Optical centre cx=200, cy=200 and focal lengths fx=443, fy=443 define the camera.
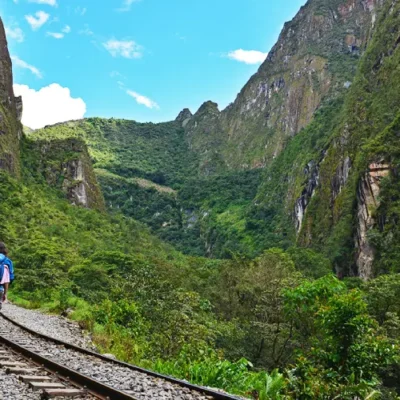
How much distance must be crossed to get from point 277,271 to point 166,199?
140 meters

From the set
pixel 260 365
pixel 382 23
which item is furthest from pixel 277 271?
pixel 382 23

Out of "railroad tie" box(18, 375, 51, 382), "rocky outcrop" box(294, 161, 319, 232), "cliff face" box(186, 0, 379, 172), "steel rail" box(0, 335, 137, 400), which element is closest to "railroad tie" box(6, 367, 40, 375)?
"steel rail" box(0, 335, 137, 400)

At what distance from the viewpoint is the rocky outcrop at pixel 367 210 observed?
5385 centimetres

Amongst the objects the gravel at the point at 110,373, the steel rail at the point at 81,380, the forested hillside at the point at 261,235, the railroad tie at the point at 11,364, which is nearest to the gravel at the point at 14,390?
the steel rail at the point at 81,380

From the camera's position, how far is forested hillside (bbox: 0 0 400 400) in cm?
827

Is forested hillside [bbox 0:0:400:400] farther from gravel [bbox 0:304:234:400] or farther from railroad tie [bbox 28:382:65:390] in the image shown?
railroad tie [bbox 28:382:65:390]

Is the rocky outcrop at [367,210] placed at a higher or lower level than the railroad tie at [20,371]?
higher

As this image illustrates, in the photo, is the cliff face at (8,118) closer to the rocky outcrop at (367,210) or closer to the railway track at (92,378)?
the rocky outcrop at (367,210)

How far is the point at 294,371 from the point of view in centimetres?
748

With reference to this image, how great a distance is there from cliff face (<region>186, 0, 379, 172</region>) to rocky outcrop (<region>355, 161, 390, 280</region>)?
8675 centimetres

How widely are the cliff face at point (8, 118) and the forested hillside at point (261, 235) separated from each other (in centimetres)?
55

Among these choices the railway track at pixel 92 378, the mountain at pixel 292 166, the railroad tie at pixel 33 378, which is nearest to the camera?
the railway track at pixel 92 378

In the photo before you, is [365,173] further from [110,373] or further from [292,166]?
[292,166]

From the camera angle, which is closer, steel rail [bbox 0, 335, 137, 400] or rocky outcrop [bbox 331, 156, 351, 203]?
steel rail [bbox 0, 335, 137, 400]
